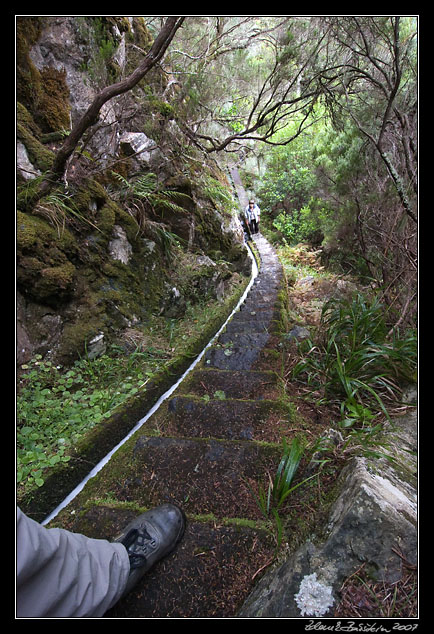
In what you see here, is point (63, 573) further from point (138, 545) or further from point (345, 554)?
point (345, 554)

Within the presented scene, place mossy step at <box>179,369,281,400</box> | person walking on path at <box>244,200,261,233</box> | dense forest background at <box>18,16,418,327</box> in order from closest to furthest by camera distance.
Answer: mossy step at <box>179,369,281,400</box> → dense forest background at <box>18,16,418,327</box> → person walking on path at <box>244,200,261,233</box>

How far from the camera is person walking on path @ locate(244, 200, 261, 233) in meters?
10.8

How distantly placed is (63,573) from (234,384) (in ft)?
5.90

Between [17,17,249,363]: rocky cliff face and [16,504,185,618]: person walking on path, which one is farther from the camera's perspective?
[17,17,249,363]: rocky cliff face

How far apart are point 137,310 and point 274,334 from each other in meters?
1.71

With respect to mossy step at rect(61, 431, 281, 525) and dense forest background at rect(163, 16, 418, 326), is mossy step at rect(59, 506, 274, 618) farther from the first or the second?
dense forest background at rect(163, 16, 418, 326)

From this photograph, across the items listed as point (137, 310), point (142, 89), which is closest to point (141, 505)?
point (137, 310)

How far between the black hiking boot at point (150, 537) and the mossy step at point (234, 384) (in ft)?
3.75

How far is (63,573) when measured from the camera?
3.92 ft

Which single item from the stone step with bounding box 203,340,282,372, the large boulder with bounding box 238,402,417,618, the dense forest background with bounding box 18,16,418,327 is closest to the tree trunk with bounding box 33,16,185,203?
the dense forest background with bounding box 18,16,418,327

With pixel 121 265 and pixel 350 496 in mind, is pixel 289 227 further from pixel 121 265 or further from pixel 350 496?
pixel 350 496

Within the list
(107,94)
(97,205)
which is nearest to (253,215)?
(97,205)

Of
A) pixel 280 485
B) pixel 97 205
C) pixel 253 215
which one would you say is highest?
pixel 253 215

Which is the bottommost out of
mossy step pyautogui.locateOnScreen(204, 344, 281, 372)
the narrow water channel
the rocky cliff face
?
the narrow water channel
